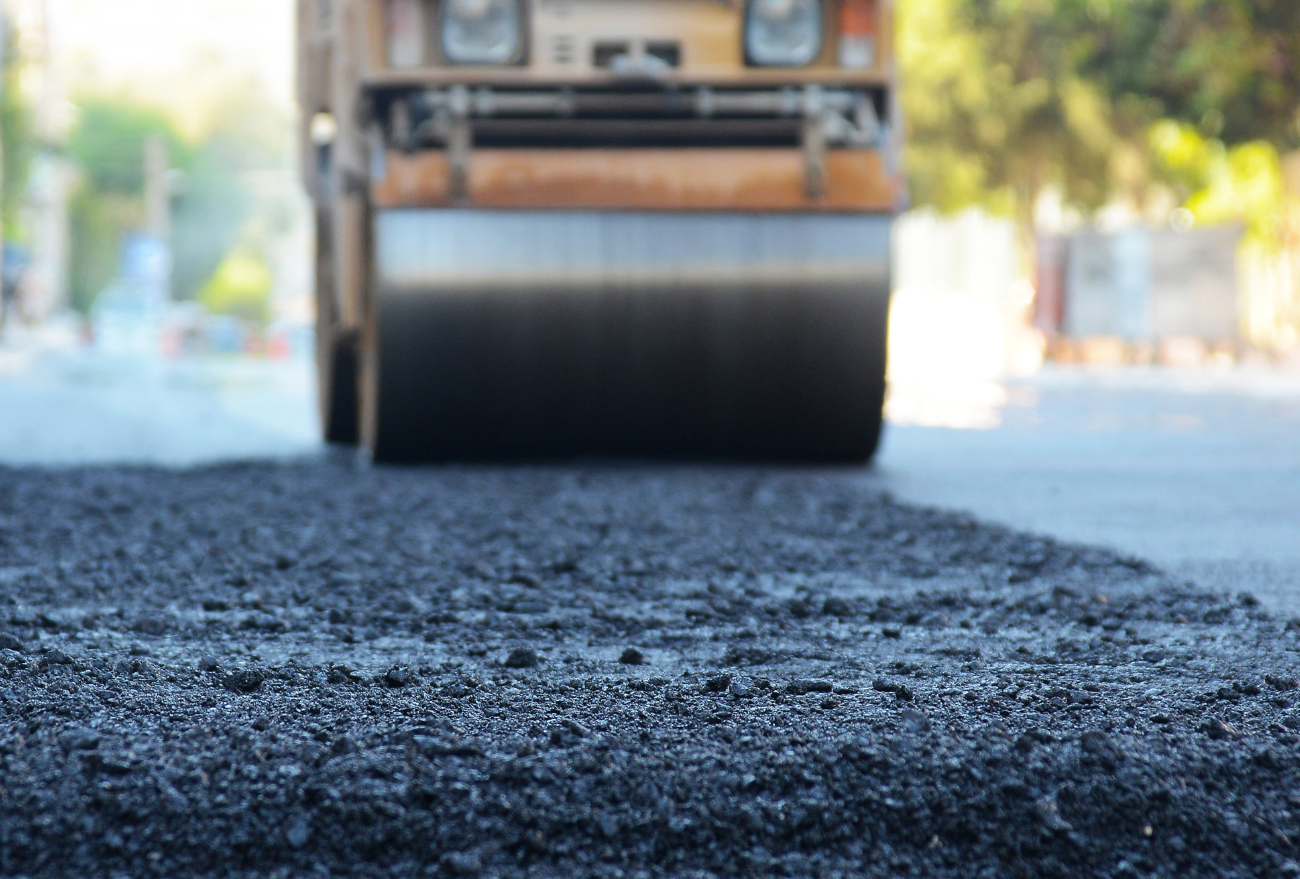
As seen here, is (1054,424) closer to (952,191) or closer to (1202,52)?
(1202,52)

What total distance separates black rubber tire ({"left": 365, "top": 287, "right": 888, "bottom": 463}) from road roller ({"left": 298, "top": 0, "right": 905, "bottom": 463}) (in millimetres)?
10

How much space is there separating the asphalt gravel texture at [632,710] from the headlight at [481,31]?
9.47 ft

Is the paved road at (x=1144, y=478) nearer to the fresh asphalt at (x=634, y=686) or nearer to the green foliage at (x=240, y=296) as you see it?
the fresh asphalt at (x=634, y=686)

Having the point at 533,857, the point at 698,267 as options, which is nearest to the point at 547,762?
the point at 533,857

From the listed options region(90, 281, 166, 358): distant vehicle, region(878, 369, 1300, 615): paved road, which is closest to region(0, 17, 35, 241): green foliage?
region(90, 281, 166, 358): distant vehicle

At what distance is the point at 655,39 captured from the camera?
27.2 feet

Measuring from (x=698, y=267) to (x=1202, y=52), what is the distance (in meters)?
15.7

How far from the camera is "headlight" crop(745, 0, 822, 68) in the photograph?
827cm

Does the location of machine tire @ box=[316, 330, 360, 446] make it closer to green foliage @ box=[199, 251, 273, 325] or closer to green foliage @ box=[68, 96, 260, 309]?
green foliage @ box=[199, 251, 273, 325]

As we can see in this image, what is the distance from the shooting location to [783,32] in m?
8.31

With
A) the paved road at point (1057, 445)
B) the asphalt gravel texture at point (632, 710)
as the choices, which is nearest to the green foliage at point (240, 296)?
the paved road at point (1057, 445)

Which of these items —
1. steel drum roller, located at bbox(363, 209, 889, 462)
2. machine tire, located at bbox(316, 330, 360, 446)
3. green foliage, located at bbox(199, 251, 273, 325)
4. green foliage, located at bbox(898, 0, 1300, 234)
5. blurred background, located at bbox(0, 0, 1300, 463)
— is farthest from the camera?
green foliage, located at bbox(199, 251, 273, 325)

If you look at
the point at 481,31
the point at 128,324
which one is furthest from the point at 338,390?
the point at 128,324

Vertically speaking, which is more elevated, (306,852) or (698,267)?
(698,267)
